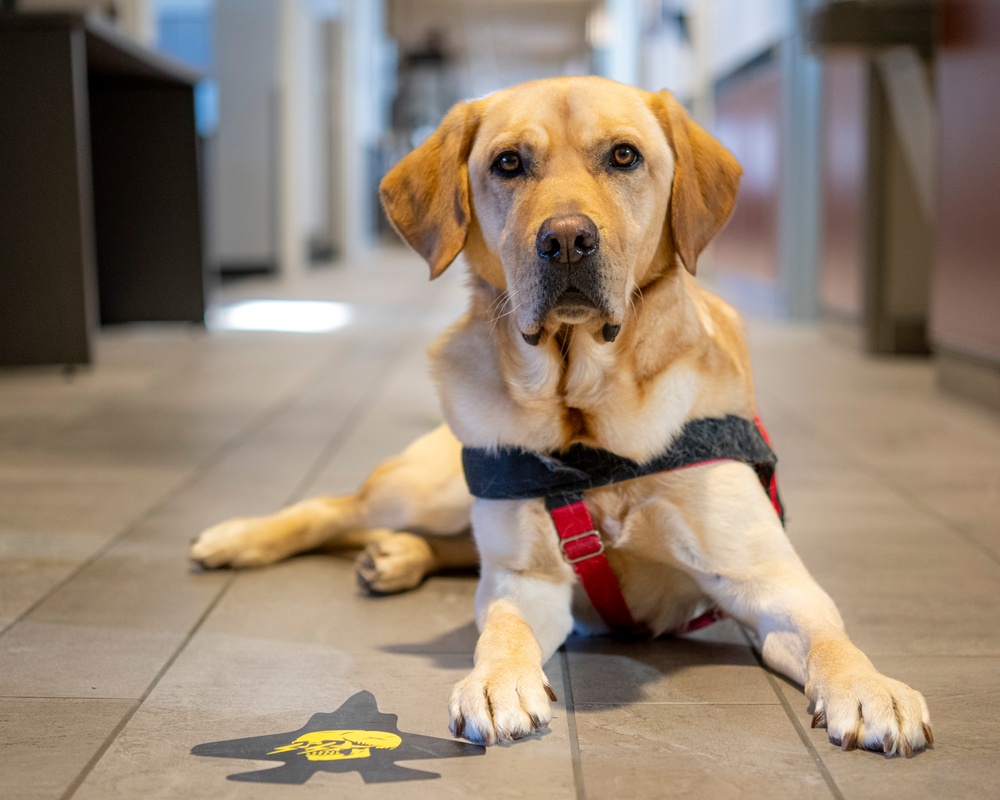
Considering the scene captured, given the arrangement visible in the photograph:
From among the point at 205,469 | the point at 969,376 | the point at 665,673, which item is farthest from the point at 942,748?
the point at 969,376

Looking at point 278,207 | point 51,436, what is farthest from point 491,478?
point 278,207

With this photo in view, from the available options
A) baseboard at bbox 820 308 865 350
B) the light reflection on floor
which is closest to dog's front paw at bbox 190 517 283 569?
baseboard at bbox 820 308 865 350

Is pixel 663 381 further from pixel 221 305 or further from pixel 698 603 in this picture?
pixel 221 305

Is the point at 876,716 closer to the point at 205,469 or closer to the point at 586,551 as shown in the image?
the point at 586,551

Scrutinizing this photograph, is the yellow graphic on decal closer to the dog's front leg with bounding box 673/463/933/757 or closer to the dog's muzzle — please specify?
the dog's front leg with bounding box 673/463/933/757

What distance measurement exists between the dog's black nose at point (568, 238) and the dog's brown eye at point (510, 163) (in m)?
0.25

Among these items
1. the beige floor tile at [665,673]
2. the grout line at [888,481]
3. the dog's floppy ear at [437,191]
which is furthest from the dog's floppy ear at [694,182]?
the grout line at [888,481]

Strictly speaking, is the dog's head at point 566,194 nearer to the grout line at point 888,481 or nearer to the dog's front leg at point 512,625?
the dog's front leg at point 512,625

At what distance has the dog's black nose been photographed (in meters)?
1.99

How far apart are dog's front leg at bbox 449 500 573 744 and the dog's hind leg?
457 millimetres

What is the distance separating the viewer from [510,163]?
2.21 m

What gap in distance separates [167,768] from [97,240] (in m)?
6.83

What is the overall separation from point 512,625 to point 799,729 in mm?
523

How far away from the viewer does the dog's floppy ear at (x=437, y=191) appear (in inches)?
91.0
